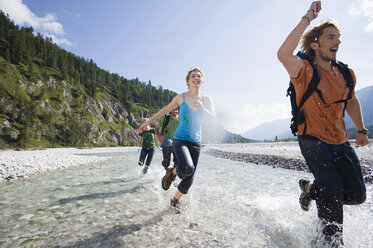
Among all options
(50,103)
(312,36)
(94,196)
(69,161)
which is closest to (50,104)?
(50,103)

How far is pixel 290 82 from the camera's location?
3031 mm

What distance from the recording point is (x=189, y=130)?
15.4 ft

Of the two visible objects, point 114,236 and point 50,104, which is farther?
point 50,104

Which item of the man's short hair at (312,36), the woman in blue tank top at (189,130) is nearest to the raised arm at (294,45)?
the man's short hair at (312,36)

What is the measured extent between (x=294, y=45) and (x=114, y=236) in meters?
3.96

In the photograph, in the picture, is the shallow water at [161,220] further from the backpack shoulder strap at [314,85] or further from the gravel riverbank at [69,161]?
the gravel riverbank at [69,161]

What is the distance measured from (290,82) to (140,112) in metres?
146

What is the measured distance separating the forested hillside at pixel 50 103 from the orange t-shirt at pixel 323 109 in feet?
195

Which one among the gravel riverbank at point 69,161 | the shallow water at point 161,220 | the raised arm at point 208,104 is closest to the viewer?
the shallow water at point 161,220

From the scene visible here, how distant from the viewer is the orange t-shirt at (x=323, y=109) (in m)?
2.79

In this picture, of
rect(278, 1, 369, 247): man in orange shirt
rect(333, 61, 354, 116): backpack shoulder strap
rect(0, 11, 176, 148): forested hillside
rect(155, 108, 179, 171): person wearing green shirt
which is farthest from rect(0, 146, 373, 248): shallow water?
rect(0, 11, 176, 148): forested hillside

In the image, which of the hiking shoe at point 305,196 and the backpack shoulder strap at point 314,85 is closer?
the backpack shoulder strap at point 314,85

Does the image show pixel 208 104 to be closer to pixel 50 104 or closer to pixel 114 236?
pixel 114 236

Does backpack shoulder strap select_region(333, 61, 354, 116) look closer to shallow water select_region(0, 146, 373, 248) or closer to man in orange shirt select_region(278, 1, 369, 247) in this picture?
man in orange shirt select_region(278, 1, 369, 247)
